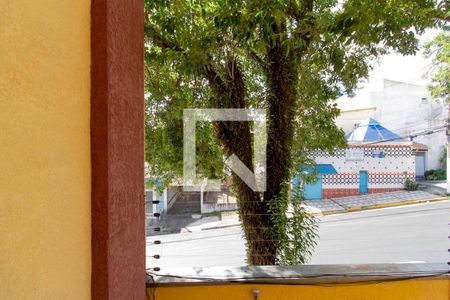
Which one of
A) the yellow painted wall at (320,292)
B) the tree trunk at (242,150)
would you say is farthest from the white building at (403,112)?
the yellow painted wall at (320,292)

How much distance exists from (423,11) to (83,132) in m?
2.43

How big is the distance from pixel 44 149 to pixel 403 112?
4490mm

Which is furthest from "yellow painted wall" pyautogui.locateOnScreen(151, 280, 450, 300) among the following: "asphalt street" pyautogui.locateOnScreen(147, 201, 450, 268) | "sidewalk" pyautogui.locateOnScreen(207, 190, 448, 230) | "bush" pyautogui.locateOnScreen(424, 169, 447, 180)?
"bush" pyautogui.locateOnScreen(424, 169, 447, 180)

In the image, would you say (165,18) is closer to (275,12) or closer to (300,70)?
(275,12)

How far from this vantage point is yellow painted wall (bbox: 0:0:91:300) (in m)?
0.63

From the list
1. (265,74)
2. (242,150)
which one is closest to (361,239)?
(242,150)

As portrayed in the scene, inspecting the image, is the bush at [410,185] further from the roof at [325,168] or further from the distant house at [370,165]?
the roof at [325,168]

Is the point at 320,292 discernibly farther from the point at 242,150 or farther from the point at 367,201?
the point at 367,201

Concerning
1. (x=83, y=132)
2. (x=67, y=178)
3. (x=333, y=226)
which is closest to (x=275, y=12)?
(x=83, y=132)

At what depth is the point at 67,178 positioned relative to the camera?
0.86m

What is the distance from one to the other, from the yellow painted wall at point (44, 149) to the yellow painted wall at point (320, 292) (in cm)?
91

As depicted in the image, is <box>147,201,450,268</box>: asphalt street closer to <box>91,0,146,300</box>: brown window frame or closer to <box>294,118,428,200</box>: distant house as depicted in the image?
<box>294,118,428,200</box>: distant house

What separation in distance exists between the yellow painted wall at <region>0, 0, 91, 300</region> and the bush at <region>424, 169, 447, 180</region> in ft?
12.8

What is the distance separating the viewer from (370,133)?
12.6ft
